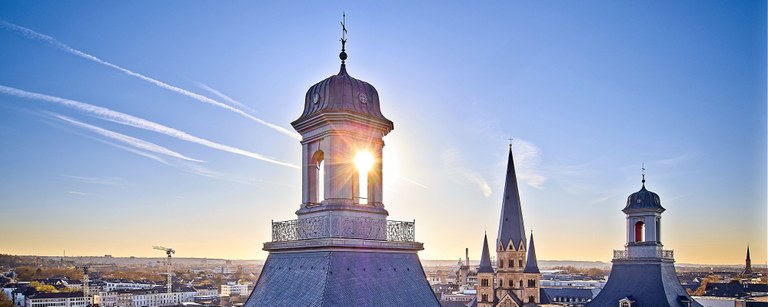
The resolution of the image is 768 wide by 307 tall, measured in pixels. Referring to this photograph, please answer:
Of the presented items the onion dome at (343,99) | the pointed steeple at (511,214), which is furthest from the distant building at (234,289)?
the onion dome at (343,99)

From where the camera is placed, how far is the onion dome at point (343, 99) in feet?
49.5

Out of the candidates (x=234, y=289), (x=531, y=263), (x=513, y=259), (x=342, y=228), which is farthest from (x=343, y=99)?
(x=234, y=289)

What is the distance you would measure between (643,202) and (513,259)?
2459cm

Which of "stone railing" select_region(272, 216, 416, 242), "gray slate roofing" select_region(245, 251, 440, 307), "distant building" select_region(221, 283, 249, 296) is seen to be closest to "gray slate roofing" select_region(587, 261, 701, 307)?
"gray slate roofing" select_region(245, 251, 440, 307)

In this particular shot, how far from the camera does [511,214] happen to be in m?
72.0

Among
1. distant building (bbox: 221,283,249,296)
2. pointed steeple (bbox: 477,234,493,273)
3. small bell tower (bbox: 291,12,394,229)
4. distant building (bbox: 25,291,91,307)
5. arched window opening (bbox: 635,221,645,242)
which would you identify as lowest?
distant building (bbox: 221,283,249,296)

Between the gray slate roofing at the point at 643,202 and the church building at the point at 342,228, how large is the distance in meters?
40.1

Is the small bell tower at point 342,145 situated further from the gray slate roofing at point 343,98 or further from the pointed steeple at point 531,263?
the pointed steeple at point 531,263

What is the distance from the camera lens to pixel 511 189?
71.1m

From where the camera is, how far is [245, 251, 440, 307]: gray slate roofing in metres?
13.8

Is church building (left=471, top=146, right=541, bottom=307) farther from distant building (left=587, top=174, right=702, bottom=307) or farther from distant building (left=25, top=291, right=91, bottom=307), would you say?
distant building (left=25, top=291, right=91, bottom=307)

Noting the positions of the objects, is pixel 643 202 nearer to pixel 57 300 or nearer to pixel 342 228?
pixel 342 228

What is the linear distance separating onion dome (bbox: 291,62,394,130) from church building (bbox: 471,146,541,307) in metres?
57.5

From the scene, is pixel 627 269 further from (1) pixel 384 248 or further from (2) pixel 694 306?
(1) pixel 384 248
